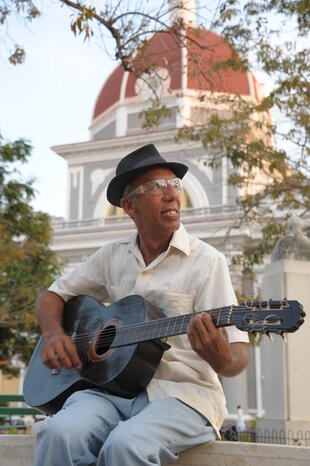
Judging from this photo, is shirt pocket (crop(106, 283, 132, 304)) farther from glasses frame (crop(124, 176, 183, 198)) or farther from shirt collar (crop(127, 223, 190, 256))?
glasses frame (crop(124, 176, 183, 198))

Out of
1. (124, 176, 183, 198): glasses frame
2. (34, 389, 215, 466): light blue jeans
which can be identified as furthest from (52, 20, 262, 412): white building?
(34, 389, 215, 466): light blue jeans

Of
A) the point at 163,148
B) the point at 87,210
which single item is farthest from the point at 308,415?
the point at 87,210

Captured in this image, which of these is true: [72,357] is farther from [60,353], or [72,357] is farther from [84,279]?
[84,279]

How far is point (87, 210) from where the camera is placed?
3656 centimetres

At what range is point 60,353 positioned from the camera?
303 cm

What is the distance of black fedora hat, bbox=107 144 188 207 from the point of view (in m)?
3.15

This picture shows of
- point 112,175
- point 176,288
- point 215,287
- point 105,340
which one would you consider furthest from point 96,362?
point 112,175

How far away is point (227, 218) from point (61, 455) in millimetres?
25010

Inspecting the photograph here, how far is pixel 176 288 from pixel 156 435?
0.70 metres

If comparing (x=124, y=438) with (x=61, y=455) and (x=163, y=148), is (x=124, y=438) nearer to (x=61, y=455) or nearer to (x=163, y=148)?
(x=61, y=455)

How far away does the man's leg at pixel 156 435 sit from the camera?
7.92ft

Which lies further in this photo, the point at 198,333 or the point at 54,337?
the point at 54,337

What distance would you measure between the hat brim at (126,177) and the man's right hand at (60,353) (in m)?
0.74

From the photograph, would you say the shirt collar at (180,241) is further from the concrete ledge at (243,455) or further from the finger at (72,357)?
the concrete ledge at (243,455)
